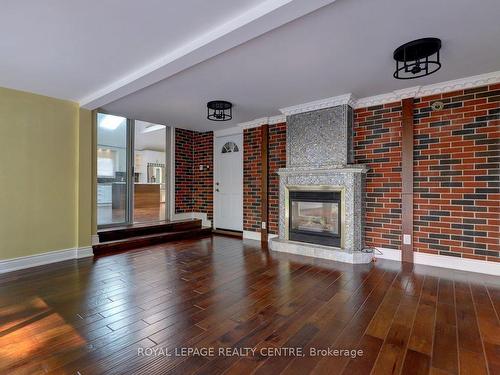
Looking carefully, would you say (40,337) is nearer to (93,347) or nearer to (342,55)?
(93,347)

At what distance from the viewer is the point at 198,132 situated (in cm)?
601

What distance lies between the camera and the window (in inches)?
214

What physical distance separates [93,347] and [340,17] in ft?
8.97

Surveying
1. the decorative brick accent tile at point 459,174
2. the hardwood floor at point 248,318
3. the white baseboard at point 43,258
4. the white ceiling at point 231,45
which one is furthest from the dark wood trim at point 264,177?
the white baseboard at point 43,258

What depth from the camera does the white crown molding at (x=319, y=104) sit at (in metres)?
3.53

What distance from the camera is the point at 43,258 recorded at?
335 centimetres

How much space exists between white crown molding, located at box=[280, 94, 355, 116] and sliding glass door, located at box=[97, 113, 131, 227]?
3.00 meters

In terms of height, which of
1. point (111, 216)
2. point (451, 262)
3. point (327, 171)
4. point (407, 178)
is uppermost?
point (327, 171)

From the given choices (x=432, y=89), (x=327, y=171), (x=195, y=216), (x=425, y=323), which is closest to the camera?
(x=425, y=323)

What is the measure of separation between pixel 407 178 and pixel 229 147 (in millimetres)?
3358

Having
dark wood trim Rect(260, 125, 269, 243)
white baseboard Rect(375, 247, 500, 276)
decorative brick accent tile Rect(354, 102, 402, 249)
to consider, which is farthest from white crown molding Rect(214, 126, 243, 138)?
white baseboard Rect(375, 247, 500, 276)

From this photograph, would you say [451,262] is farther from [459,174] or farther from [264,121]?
[264,121]

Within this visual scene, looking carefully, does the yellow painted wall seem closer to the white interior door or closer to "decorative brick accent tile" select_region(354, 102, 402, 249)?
the white interior door

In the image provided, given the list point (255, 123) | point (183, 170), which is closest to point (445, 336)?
point (255, 123)
